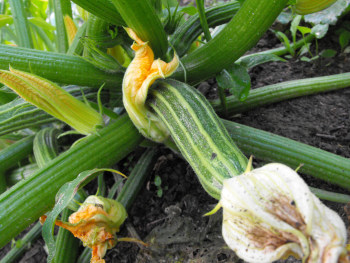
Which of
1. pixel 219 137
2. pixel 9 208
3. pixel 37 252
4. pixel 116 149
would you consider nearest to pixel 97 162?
pixel 116 149

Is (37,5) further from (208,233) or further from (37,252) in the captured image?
(208,233)

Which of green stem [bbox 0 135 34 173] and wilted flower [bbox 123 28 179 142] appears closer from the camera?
wilted flower [bbox 123 28 179 142]

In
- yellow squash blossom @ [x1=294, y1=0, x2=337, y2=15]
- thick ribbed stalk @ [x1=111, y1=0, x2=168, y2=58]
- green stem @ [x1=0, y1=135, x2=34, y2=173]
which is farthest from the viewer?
green stem @ [x1=0, y1=135, x2=34, y2=173]

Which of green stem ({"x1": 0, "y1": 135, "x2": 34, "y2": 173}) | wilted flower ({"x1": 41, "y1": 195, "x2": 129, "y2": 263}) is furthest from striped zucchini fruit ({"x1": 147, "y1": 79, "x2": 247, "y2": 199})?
green stem ({"x1": 0, "y1": 135, "x2": 34, "y2": 173})

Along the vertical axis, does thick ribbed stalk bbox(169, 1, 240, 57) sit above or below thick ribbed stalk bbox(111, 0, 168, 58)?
below

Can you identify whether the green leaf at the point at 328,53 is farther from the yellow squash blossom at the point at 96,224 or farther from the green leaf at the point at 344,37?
the yellow squash blossom at the point at 96,224

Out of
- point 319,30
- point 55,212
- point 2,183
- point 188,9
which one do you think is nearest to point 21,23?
point 2,183

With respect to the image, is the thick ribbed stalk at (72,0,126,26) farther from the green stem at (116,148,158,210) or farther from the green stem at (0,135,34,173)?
the green stem at (0,135,34,173)
